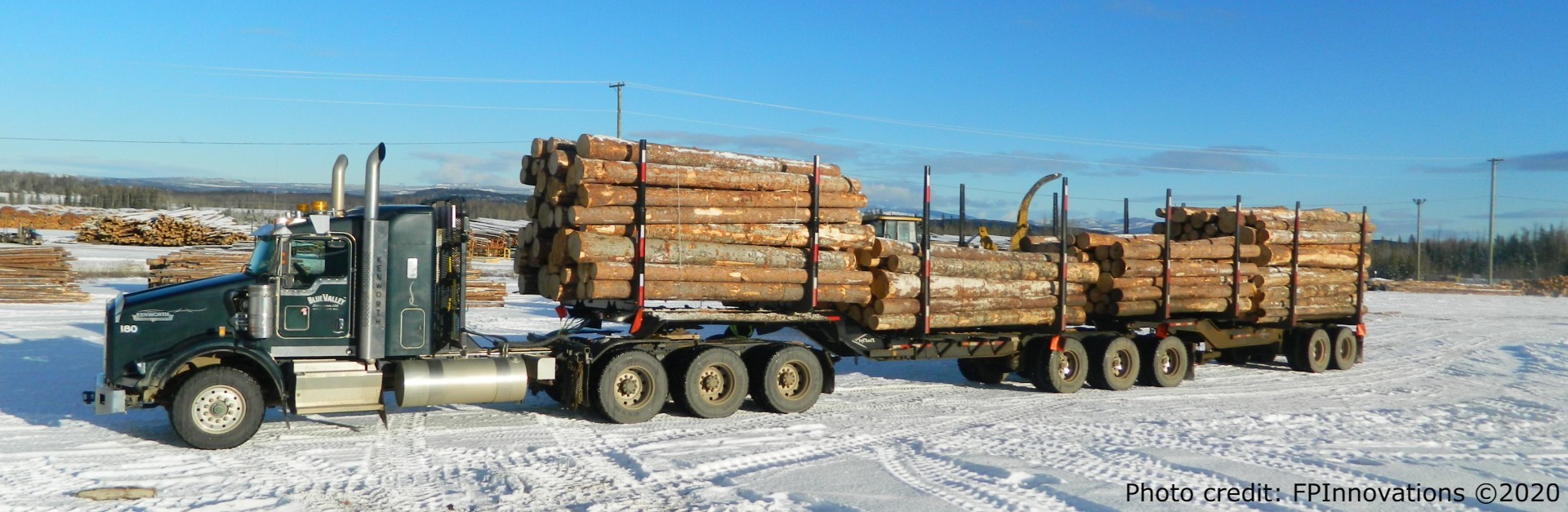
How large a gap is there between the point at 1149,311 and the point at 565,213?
9.46 meters

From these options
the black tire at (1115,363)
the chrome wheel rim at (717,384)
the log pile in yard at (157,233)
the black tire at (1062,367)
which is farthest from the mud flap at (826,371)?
the log pile in yard at (157,233)

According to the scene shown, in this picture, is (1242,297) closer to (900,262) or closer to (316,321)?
(900,262)

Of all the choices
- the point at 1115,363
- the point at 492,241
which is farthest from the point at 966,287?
the point at 492,241

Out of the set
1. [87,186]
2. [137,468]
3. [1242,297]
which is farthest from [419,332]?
[87,186]

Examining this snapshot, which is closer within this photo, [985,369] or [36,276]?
[985,369]

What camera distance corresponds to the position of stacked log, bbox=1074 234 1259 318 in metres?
16.2

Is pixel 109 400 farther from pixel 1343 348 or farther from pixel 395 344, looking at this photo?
pixel 1343 348

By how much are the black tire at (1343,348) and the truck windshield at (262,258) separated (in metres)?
17.0

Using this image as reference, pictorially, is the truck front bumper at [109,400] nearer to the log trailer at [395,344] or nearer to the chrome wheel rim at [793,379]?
the log trailer at [395,344]

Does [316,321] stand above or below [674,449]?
above

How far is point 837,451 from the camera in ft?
34.1

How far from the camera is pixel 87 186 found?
3602 inches

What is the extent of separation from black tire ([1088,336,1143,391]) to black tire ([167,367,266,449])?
11.0 m

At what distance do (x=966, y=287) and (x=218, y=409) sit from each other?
894cm
